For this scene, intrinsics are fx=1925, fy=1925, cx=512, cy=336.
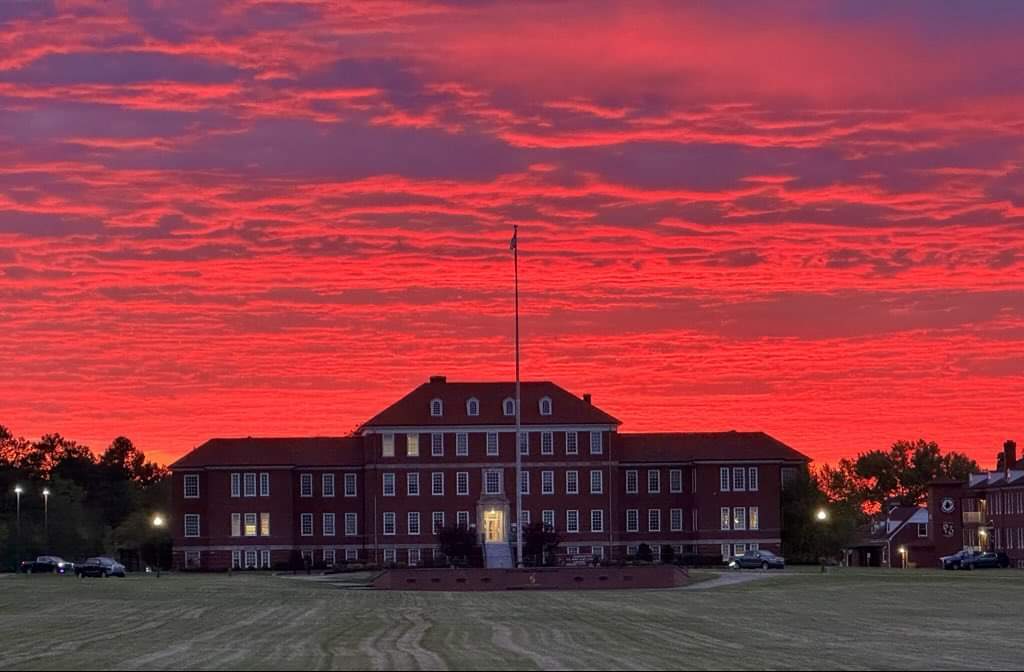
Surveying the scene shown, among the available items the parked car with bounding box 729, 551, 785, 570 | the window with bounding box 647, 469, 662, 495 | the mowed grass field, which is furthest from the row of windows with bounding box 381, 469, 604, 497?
the mowed grass field

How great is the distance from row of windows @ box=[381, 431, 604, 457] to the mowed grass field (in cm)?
5880

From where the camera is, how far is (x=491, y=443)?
156 metres

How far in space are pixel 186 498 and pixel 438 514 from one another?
20.6 meters

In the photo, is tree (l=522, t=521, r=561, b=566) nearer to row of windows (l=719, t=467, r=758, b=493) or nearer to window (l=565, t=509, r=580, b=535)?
window (l=565, t=509, r=580, b=535)

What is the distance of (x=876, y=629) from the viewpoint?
183 ft

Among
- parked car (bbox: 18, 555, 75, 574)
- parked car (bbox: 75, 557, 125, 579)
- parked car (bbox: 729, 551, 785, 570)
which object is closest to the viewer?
parked car (bbox: 75, 557, 125, 579)

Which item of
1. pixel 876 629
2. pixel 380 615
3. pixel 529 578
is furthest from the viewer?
pixel 529 578

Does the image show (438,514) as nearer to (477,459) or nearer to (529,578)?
(477,459)

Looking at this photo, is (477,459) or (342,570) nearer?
(342,570)

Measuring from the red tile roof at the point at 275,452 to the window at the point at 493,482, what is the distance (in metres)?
11.0

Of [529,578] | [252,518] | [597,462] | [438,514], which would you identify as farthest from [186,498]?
[529,578]

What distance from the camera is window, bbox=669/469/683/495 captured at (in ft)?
528

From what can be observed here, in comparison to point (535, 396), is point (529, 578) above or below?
below

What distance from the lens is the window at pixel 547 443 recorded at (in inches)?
6191
